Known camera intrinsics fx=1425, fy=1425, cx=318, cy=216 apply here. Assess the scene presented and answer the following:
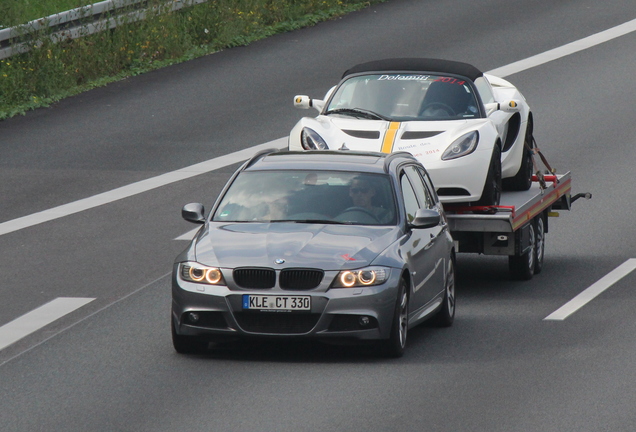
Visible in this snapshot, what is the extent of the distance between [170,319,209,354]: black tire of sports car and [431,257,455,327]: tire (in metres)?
2.31

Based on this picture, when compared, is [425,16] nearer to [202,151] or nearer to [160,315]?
[202,151]

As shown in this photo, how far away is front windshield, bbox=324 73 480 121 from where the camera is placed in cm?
1533

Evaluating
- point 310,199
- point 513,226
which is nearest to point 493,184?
point 513,226

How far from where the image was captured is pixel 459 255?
17.2 m

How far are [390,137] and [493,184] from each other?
117 centimetres

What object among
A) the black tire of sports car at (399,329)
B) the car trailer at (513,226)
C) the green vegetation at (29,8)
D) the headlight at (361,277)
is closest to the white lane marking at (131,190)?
the car trailer at (513,226)

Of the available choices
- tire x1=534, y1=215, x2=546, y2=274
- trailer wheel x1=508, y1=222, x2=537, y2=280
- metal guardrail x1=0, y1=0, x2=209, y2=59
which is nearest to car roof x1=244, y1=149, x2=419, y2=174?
trailer wheel x1=508, y1=222, x2=537, y2=280

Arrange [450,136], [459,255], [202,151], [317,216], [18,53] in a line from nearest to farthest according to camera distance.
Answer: [317,216] → [450,136] → [459,255] → [202,151] → [18,53]

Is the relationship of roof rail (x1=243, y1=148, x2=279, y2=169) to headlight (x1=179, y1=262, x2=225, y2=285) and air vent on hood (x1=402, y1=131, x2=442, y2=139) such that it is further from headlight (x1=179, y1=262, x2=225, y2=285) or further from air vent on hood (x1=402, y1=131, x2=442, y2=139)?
air vent on hood (x1=402, y1=131, x2=442, y2=139)

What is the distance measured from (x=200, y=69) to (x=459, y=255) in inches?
438

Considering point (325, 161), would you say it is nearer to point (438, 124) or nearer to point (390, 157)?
point (390, 157)

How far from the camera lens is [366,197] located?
1192 cm

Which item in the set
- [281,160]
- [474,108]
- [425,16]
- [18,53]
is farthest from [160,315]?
[425,16]

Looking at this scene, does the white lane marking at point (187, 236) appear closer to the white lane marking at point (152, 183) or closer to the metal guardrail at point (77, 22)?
the white lane marking at point (152, 183)
